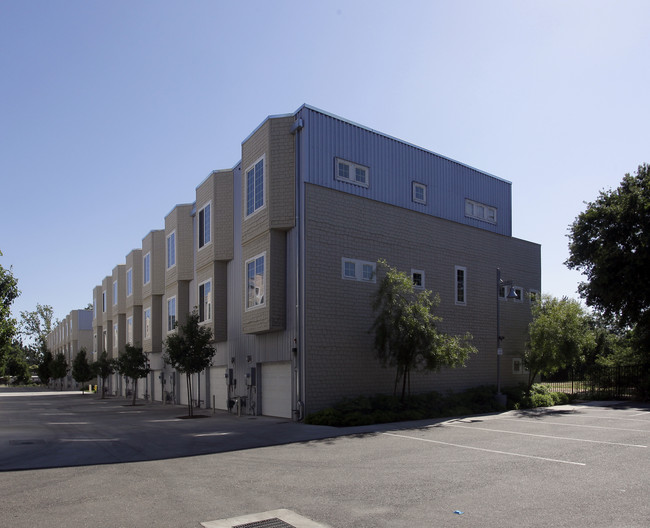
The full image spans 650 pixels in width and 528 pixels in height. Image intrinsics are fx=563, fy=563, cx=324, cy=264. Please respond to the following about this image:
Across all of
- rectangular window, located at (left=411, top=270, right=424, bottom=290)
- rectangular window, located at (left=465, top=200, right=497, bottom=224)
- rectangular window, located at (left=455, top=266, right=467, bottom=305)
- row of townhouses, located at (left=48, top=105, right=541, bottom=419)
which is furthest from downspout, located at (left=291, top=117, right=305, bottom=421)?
rectangular window, located at (left=465, top=200, right=497, bottom=224)

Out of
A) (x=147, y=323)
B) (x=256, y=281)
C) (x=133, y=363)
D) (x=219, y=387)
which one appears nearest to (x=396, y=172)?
(x=256, y=281)

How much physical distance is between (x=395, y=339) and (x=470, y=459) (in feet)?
28.1

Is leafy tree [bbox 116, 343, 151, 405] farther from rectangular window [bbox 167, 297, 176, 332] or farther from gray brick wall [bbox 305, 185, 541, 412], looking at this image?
gray brick wall [bbox 305, 185, 541, 412]

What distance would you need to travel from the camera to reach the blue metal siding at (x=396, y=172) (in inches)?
873

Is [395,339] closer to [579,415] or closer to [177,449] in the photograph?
[579,415]

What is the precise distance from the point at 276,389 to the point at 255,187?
831cm

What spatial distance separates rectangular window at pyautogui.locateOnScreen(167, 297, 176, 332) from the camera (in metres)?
34.3

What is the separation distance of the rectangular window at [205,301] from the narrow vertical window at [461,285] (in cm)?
1227

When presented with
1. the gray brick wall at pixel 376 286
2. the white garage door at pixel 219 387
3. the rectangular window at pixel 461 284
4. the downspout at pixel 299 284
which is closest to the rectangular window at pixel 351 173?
the gray brick wall at pixel 376 286

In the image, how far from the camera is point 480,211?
29766 mm

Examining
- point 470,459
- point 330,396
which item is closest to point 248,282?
point 330,396

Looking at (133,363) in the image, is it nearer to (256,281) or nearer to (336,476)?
(256,281)

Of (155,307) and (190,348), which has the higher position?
(155,307)

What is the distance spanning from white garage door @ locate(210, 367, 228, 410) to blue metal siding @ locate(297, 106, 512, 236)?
12.0 meters
